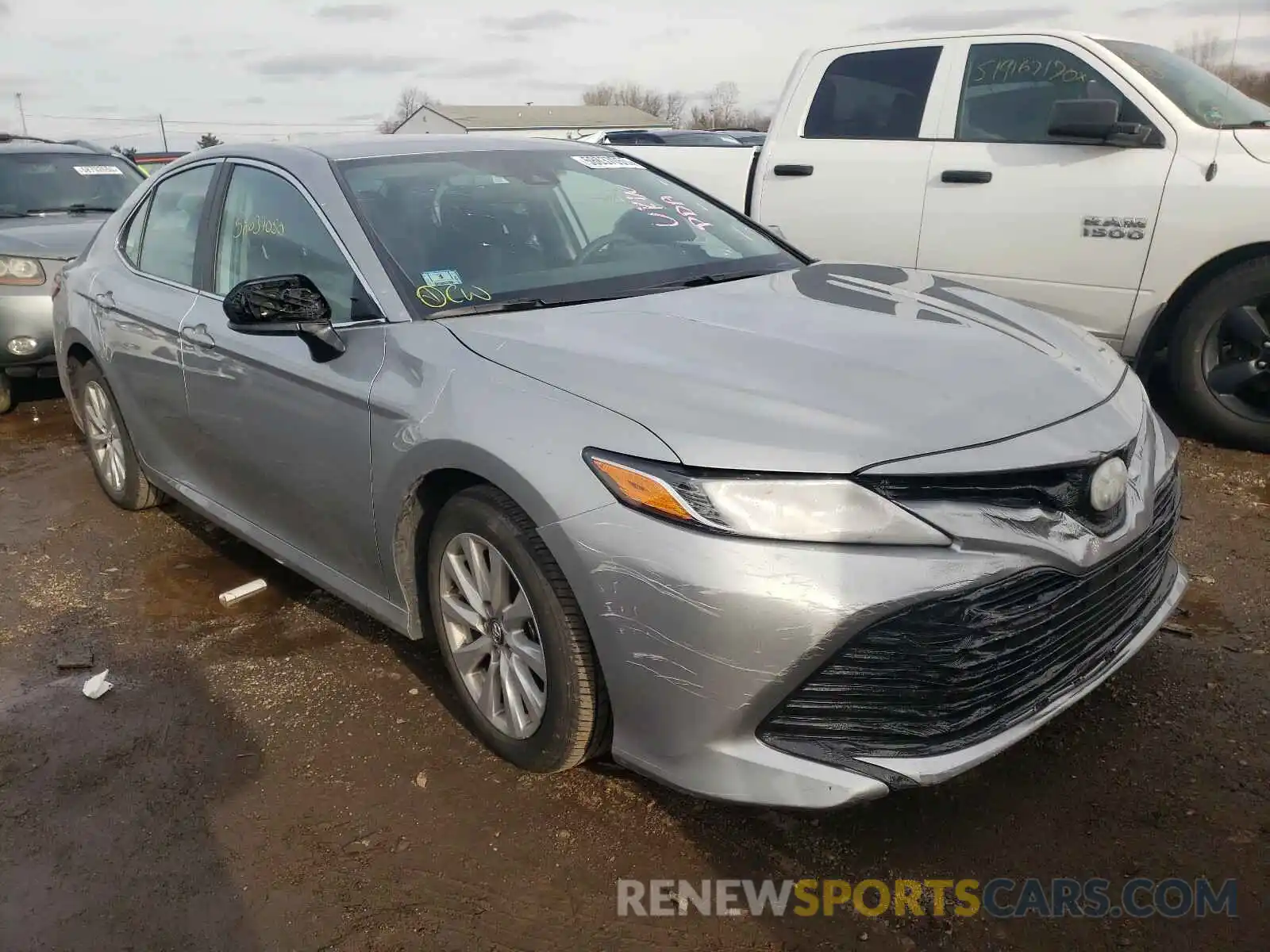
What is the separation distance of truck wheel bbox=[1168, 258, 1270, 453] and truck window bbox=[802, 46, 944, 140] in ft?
5.72

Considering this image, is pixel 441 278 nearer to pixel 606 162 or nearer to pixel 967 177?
pixel 606 162

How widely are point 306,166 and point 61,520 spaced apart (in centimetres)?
269

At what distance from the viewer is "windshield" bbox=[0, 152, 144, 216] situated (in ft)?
26.6

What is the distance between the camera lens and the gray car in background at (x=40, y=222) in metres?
6.78

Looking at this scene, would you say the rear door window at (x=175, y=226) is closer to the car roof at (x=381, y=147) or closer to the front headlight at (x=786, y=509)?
the car roof at (x=381, y=147)

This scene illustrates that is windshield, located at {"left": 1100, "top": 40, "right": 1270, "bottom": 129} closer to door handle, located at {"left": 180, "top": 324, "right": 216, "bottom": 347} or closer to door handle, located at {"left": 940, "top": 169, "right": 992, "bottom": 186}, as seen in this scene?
door handle, located at {"left": 940, "top": 169, "right": 992, "bottom": 186}

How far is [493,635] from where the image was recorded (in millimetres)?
2684

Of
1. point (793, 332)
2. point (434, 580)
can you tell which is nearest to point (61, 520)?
point (434, 580)

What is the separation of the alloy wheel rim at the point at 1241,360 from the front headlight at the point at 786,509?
132 inches

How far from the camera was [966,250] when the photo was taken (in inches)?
205

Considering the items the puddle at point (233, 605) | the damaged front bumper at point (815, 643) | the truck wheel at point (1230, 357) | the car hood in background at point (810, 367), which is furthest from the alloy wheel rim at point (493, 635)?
the truck wheel at point (1230, 357)

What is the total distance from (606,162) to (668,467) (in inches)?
85.2

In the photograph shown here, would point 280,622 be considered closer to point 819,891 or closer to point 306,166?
point 306,166

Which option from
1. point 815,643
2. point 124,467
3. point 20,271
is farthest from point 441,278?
point 20,271
